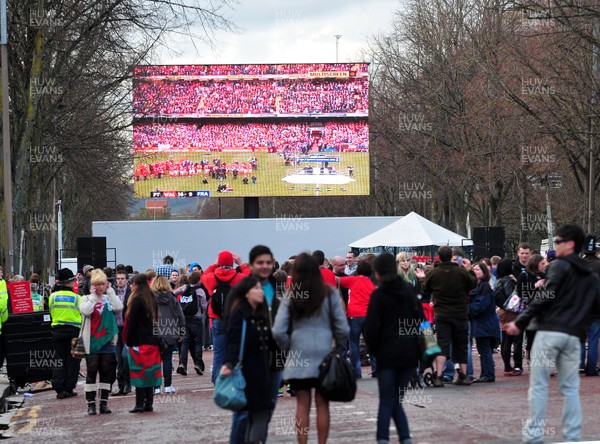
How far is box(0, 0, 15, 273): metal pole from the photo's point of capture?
1040 inches

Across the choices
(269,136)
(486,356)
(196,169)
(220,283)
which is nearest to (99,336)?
(220,283)

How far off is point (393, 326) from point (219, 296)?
5.22 meters

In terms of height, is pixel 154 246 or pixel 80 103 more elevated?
pixel 80 103

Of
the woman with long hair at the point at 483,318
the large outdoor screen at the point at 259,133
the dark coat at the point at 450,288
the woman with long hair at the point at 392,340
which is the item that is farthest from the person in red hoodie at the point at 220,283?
the large outdoor screen at the point at 259,133

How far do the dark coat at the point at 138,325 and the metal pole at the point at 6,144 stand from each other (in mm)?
13195

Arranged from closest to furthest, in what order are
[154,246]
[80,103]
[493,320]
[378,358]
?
[378,358]
[493,320]
[80,103]
[154,246]

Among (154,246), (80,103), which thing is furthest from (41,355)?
(154,246)

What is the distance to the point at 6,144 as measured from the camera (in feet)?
89.4

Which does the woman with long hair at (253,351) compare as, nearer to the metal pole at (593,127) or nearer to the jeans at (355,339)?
the jeans at (355,339)

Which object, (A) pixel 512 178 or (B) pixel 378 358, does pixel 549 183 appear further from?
(B) pixel 378 358

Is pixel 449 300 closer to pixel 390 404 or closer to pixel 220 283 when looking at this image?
pixel 220 283

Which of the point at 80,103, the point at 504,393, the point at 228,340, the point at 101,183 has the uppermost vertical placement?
the point at 80,103

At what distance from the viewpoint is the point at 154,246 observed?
41281 mm

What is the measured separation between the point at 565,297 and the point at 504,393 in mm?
5477
